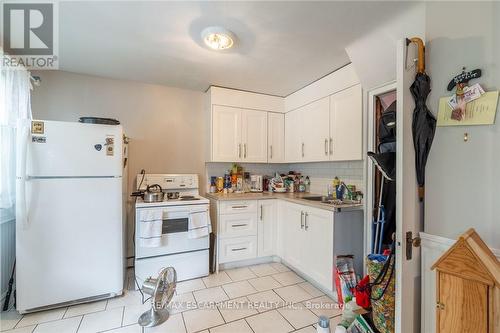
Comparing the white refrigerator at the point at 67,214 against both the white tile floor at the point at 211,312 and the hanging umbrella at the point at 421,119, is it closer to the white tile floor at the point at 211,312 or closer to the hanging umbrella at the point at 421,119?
the white tile floor at the point at 211,312

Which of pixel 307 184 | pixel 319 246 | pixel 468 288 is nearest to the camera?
pixel 468 288

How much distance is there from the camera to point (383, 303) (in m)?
1.55

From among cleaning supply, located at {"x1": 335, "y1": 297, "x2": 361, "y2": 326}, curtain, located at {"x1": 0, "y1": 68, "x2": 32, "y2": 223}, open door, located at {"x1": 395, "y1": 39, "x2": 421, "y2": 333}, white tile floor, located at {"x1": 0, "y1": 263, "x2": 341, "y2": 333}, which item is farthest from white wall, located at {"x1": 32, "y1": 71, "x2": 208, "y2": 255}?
open door, located at {"x1": 395, "y1": 39, "x2": 421, "y2": 333}

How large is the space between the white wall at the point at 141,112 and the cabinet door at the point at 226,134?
1.09 feet

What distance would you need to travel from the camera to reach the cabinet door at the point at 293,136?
306 cm

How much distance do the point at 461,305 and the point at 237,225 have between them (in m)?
2.16

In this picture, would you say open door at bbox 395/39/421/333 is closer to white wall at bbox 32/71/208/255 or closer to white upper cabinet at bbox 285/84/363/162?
white upper cabinet at bbox 285/84/363/162

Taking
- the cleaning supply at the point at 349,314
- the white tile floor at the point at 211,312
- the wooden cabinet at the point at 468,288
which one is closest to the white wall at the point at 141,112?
the white tile floor at the point at 211,312

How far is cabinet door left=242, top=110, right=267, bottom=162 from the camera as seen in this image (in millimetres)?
3148

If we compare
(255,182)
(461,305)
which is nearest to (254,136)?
(255,182)

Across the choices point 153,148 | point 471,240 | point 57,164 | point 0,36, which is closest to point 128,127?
point 153,148

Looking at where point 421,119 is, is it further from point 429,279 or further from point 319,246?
point 319,246

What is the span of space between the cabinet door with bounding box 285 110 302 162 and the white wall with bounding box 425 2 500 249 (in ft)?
5.82

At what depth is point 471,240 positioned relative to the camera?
0.87m
